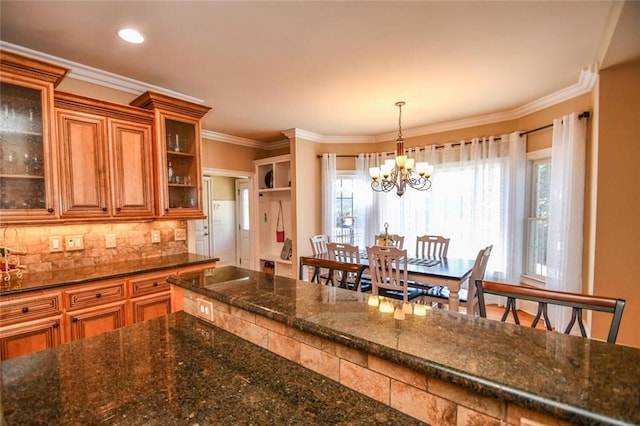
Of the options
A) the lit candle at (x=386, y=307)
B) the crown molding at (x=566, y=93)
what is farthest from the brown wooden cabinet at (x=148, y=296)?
the crown molding at (x=566, y=93)

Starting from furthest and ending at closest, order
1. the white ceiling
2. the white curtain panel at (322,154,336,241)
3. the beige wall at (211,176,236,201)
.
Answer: the beige wall at (211,176,236,201), the white curtain panel at (322,154,336,241), the white ceiling

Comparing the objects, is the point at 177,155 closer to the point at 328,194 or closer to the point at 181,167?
the point at 181,167

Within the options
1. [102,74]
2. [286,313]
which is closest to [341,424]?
[286,313]

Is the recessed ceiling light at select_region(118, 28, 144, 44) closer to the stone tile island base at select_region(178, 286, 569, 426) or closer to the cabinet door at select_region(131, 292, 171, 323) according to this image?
the cabinet door at select_region(131, 292, 171, 323)

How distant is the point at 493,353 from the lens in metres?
0.76

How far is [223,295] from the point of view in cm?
126

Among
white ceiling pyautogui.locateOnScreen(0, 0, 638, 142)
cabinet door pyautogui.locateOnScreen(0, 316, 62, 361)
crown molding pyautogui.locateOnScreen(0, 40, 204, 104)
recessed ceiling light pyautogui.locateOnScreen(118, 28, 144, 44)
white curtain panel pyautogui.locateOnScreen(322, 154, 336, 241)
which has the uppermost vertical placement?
white ceiling pyautogui.locateOnScreen(0, 0, 638, 142)

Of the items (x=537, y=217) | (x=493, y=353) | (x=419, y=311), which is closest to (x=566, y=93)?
(x=537, y=217)

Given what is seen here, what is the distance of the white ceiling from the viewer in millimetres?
1899

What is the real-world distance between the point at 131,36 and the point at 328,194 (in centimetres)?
343

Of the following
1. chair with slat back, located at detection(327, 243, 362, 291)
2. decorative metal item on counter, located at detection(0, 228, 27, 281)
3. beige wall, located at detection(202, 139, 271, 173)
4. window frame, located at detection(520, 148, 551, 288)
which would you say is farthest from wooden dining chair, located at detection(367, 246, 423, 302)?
beige wall, located at detection(202, 139, 271, 173)

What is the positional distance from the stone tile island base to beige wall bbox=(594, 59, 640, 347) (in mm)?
2905

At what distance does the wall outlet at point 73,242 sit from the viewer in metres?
2.58

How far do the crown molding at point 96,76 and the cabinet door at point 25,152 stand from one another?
333 millimetres
